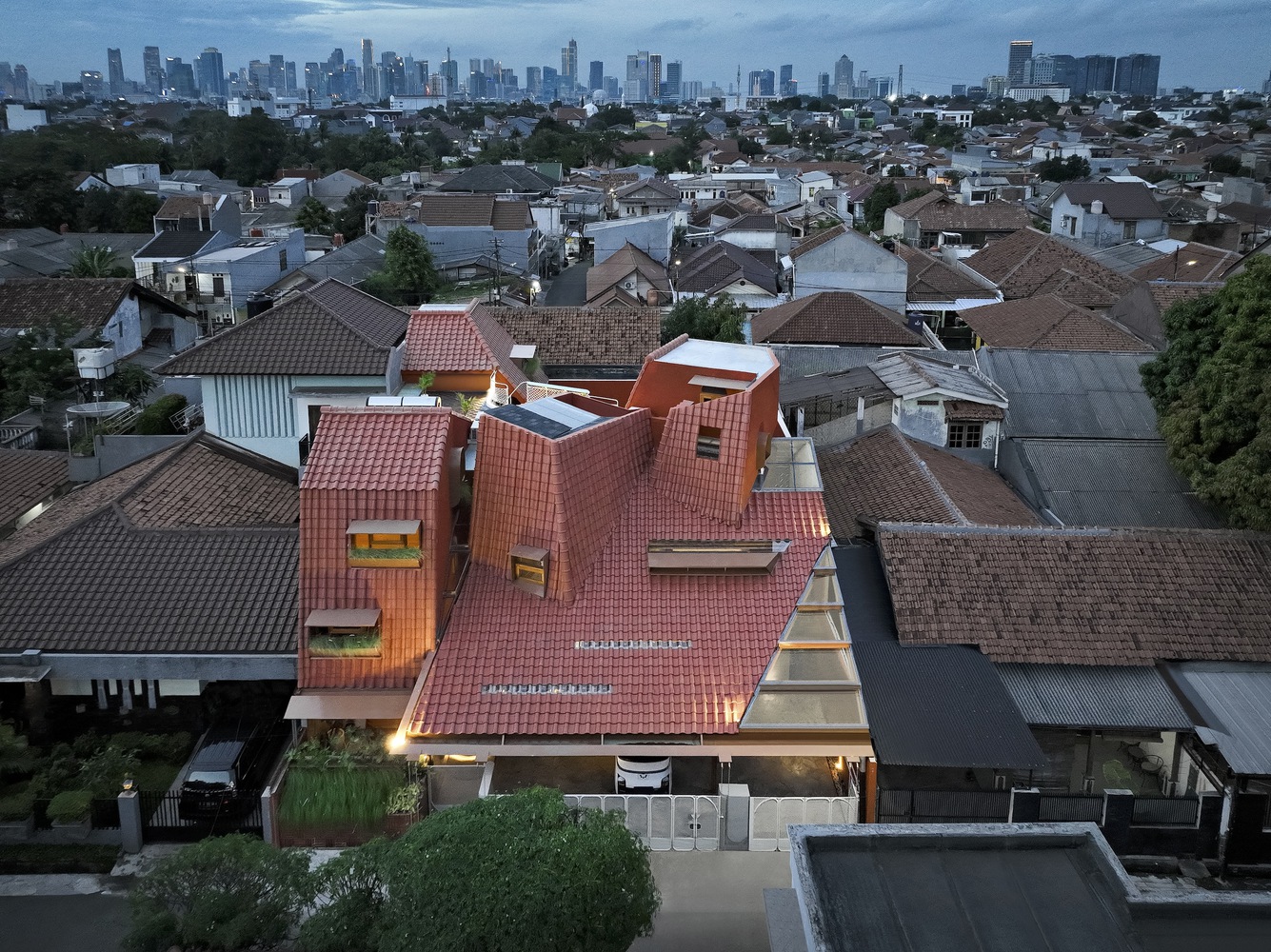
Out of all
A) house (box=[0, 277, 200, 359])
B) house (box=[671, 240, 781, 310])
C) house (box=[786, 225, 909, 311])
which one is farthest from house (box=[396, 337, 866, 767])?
house (box=[671, 240, 781, 310])

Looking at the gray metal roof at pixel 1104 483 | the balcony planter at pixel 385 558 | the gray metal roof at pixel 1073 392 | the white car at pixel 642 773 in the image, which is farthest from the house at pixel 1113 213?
the balcony planter at pixel 385 558

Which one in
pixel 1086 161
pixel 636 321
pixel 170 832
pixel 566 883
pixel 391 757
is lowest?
pixel 170 832

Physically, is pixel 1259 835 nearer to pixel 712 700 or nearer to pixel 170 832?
pixel 712 700

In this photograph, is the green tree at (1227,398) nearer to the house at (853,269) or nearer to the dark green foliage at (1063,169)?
the house at (853,269)

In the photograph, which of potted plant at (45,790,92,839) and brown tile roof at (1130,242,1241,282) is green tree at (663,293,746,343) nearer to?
brown tile roof at (1130,242,1241,282)

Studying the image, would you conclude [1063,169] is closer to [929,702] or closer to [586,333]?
[586,333]

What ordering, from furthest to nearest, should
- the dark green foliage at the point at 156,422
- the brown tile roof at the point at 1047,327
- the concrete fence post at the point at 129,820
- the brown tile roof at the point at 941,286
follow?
the brown tile roof at the point at 941,286
the brown tile roof at the point at 1047,327
the dark green foliage at the point at 156,422
the concrete fence post at the point at 129,820

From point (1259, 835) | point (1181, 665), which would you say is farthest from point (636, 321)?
point (1259, 835)
